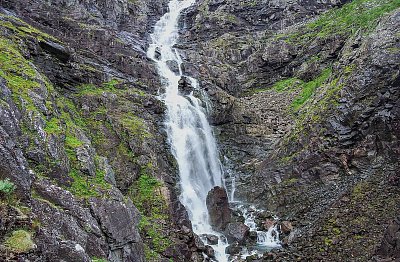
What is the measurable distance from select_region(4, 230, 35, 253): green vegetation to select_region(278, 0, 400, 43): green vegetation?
34.2 metres

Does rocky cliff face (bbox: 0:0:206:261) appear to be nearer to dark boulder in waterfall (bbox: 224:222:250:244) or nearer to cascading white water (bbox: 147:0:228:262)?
cascading white water (bbox: 147:0:228:262)

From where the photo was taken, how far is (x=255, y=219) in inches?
875

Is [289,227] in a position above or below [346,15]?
below

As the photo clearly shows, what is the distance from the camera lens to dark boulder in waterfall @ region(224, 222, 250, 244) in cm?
1966

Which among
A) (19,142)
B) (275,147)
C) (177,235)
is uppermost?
(275,147)

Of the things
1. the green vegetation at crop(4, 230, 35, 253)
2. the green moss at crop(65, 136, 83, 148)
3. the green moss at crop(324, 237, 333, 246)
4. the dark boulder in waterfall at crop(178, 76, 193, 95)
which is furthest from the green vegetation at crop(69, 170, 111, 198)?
the dark boulder in waterfall at crop(178, 76, 193, 95)

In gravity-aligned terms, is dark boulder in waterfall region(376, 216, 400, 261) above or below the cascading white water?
below

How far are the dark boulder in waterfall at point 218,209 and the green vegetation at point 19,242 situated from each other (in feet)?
47.6

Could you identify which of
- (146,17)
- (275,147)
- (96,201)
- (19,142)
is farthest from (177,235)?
(146,17)

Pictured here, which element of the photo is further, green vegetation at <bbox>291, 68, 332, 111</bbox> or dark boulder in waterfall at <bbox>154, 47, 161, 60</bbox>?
dark boulder in waterfall at <bbox>154, 47, 161, 60</bbox>

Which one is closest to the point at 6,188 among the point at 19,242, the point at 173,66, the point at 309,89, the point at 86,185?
the point at 19,242

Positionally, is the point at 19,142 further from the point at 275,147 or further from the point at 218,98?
the point at 218,98

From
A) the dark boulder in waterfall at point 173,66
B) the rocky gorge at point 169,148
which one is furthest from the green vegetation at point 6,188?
the dark boulder in waterfall at point 173,66

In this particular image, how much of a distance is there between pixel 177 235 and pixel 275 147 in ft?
49.0
